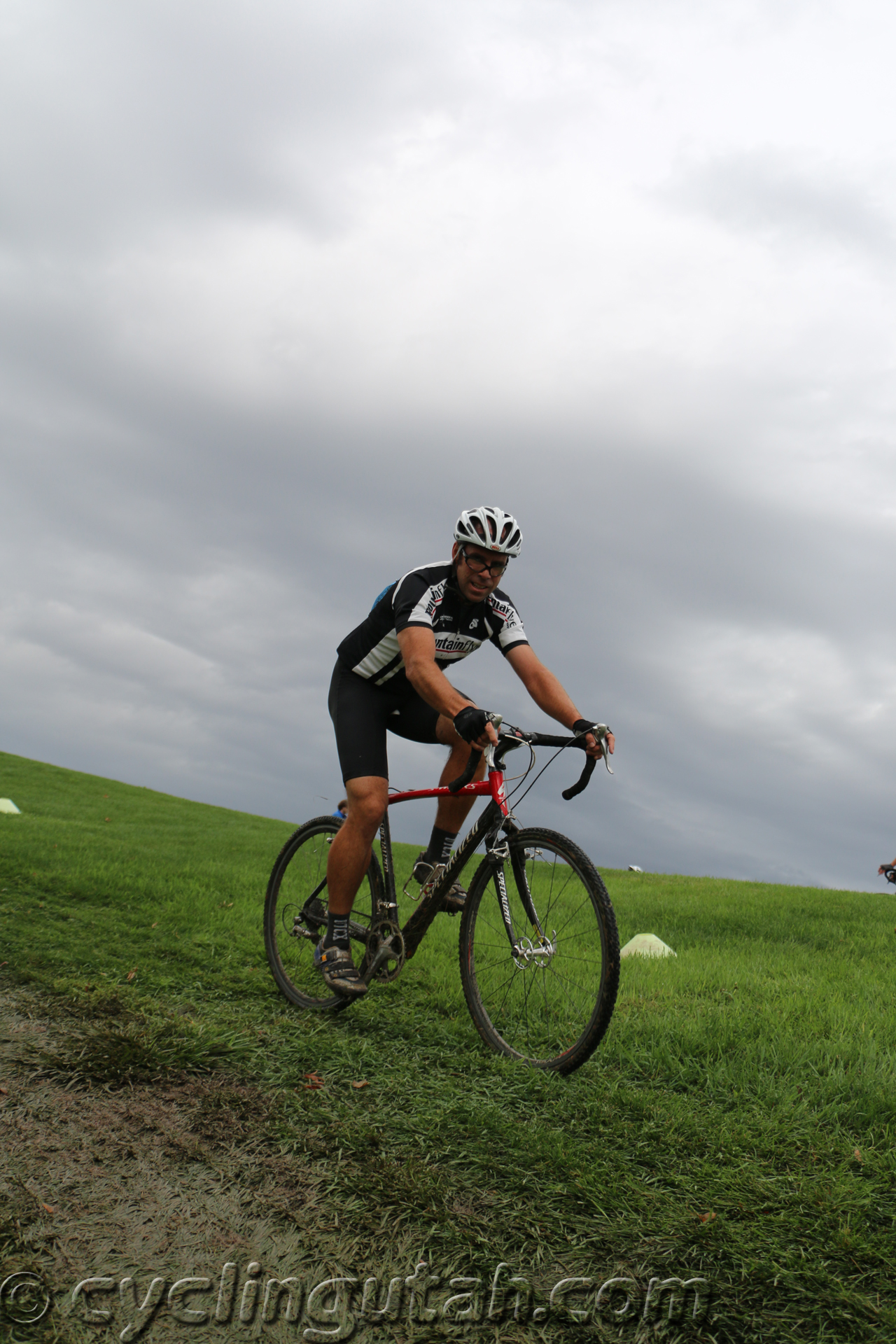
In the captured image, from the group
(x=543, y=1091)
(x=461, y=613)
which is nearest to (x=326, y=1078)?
(x=543, y=1091)

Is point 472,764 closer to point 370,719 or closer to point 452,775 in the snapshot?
point 452,775

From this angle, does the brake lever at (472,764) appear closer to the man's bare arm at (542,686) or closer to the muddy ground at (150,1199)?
the man's bare arm at (542,686)

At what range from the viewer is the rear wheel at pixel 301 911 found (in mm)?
5953

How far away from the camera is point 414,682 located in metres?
4.77

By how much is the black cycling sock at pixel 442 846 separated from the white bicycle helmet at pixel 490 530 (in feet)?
5.93

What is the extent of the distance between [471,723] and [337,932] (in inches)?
79.7

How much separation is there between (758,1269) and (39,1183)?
246 centimetres

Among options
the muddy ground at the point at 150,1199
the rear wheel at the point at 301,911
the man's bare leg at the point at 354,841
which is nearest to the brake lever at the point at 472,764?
the man's bare leg at the point at 354,841

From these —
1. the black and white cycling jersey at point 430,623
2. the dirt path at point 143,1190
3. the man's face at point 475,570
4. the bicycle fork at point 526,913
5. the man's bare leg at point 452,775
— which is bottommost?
the dirt path at point 143,1190

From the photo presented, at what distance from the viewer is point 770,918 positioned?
1059 centimetres

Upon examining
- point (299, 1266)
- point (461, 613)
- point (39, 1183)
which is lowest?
point (39, 1183)

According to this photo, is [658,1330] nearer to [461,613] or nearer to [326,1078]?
[326,1078]

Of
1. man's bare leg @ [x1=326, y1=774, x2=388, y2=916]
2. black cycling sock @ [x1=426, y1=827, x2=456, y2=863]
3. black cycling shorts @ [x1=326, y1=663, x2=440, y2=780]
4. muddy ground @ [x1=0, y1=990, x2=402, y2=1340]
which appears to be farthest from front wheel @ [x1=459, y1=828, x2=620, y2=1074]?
muddy ground @ [x1=0, y1=990, x2=402, y2=1340]

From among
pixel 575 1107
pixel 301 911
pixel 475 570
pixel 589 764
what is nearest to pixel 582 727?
pixel 589 764
